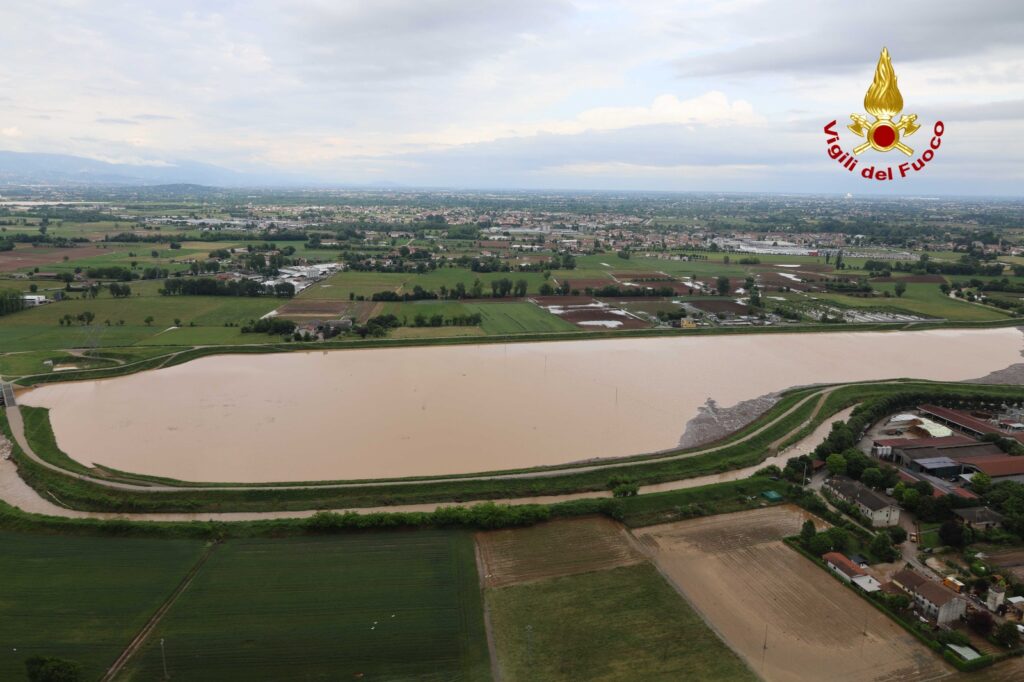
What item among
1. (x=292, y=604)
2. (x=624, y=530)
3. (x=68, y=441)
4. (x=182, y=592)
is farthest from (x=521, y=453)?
(x=68, y=441)

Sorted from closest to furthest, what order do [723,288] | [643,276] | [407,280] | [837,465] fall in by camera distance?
1. [837,465]
2. [723,288]
3. [407,280]
4. [643,276]

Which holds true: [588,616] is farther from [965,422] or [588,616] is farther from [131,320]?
[131,320]

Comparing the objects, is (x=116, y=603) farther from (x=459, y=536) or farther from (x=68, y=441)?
(x=68, y=441)

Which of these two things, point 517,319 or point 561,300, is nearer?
point 517,319

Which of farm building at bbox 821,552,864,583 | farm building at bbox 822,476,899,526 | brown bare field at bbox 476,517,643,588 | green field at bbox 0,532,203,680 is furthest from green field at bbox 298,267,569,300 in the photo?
farm building at bbox 821,552,864,583

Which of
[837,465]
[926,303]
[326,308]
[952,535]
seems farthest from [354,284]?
[926,303]

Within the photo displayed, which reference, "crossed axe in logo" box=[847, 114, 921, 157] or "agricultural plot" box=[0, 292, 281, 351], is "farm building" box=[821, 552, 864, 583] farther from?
"agricultural plot" box=[0, 292, 281, 351]

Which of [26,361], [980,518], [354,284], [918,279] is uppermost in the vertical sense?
[918,279]
